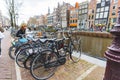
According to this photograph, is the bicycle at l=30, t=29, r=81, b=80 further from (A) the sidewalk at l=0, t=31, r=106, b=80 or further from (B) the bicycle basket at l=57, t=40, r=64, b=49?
(A) the sidewalk at l=0, t=31, r=106, b=80

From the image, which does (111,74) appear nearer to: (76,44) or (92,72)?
(92,72)

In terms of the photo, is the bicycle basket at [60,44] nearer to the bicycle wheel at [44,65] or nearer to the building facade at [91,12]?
the bicycle wheel at [44,65]

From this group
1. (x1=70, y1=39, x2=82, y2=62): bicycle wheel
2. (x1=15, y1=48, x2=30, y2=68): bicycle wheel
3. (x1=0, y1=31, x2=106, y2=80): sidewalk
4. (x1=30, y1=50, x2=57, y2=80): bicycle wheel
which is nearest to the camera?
(x1=30, y1=50, x2=57, y2=80): bicycle wheel

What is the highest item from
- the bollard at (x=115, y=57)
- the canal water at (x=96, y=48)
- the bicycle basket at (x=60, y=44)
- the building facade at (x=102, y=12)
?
the building facade at (x=102, y=12)

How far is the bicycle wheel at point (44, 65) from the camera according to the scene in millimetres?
3371

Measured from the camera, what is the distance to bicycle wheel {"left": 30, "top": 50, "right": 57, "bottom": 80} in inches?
133

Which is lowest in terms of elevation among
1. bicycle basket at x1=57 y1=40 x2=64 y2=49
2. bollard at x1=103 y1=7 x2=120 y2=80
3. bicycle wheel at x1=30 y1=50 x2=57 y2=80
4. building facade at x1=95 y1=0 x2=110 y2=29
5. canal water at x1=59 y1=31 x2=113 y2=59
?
canal water at x1=59 y1=31 x2=113 y2=59

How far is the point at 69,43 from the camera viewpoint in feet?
15.2

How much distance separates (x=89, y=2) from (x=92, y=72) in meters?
45.8

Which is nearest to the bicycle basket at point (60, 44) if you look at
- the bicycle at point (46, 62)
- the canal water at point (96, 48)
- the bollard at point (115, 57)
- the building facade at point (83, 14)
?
the bicycle at point (46, 62)

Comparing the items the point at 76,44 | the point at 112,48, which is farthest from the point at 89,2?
the point at 112,48

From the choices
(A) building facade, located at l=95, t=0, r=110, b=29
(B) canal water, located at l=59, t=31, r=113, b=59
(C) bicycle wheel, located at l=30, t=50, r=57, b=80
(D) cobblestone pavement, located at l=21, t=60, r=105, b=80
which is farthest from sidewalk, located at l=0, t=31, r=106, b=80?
(A) building facade, located at l=95, t=0, r=110, b=29

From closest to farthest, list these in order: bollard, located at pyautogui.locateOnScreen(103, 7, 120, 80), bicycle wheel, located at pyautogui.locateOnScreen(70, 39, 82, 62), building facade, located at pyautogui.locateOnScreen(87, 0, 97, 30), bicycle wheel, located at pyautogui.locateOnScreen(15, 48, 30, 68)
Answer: bollard, located at pyautogui.locateOnScreen(103, 7, 120, 80) < bicycle wheel, located at pyautogui.locateOnScreen(15, 48, 30, 68) < bicycle wheel, located at pyautogui.locateOnScreen(70, 39, 82, 62) < building facade, located at pyautogui.locateOnScreen(87, 0, 97, 30)

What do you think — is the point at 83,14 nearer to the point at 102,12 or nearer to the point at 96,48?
the point at 102,12
